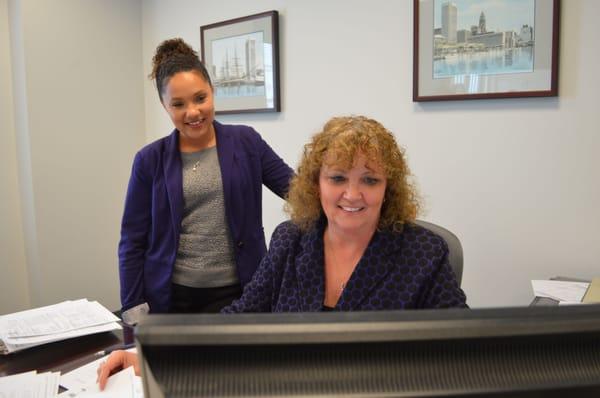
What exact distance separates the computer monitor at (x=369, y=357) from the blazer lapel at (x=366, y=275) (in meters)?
0.75

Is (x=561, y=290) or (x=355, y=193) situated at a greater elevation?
(x=355, y=193)

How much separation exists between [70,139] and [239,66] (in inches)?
45.9

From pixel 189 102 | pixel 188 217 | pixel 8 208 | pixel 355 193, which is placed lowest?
pixel 8 208

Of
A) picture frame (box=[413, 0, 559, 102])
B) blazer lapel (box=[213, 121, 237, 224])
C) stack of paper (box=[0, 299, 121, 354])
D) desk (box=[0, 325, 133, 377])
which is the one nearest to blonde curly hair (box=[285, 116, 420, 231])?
blazer lapel (box=[213, 121, 237, 224])

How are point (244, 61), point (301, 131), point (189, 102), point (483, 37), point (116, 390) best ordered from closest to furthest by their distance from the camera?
point (116, 390), point (189, 102), point (483, 37), point (301, 131), point (244, 61)

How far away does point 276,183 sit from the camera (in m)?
1.84

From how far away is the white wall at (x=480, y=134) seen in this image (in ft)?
6.17

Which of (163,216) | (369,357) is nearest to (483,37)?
(163,216)

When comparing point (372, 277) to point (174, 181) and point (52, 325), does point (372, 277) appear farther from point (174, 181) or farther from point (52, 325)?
point (52, 325)

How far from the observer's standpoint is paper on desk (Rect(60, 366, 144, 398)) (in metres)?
1.11

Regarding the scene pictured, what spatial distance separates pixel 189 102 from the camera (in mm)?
1641

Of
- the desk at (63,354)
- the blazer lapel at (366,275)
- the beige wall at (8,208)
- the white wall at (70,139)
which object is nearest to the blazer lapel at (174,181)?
the desk at (63,354)

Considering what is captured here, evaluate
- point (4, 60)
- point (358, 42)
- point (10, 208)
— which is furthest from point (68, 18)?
point (358, 42)

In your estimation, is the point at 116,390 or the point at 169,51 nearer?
the point at 116,390
